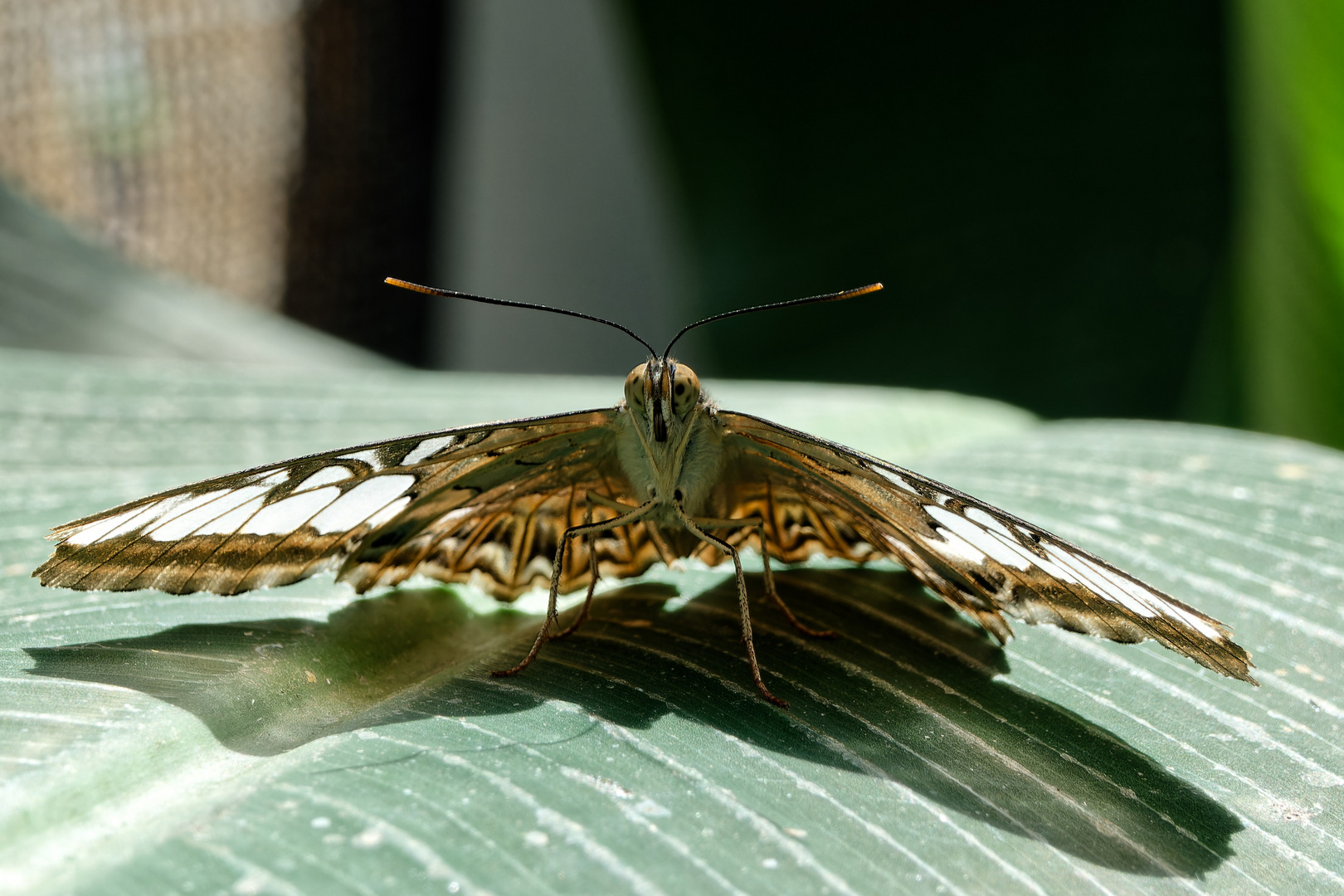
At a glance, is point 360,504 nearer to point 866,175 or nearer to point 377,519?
point 377,519

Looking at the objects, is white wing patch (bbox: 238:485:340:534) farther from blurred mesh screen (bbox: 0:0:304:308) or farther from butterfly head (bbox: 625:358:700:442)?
blurred mesh screen (bbox: 0:0:304:308)

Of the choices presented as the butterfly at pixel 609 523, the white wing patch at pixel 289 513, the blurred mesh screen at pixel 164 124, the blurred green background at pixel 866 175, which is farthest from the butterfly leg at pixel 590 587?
the blurred mesh screen at pixel 164 124

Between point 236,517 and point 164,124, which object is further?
point 164,124

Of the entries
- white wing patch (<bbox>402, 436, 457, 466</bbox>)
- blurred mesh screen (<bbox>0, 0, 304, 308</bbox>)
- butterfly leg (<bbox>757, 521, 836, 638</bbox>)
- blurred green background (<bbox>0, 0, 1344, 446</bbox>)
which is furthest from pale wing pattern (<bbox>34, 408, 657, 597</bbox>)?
blurred mesh screen (<bbox>0, 0, 304, 308</bbox>)

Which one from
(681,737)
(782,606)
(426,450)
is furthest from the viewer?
(782,606)

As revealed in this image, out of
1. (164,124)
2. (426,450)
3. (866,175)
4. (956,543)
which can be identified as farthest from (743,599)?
(164,124)
